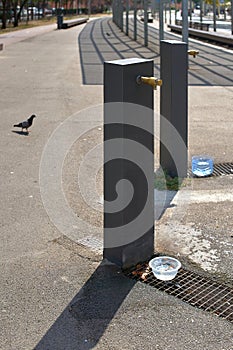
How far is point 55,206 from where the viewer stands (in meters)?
6.05

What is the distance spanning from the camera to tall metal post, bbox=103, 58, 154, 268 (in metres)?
4.36

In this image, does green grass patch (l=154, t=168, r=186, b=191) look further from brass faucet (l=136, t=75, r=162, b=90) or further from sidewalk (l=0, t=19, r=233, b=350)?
brass faucet (l=136, t=75, r=162, b=90)

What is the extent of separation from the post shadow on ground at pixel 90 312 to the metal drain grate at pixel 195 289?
149 millimetres

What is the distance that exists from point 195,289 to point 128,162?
98 cm

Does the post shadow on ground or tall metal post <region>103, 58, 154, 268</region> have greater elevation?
tall metal post <region>103, 58, 154, 268</region>

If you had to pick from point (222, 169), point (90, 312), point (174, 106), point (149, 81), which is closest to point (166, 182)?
point (174, 106)

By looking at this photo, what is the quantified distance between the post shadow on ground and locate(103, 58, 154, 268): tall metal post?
219 millimetres

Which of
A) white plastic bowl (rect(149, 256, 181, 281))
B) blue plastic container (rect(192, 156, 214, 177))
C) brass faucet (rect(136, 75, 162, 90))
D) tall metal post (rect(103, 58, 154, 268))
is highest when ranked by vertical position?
brass faucet (rect(136, 75, 162, 90))

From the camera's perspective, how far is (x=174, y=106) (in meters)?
6.65

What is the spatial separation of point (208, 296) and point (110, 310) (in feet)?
2.18

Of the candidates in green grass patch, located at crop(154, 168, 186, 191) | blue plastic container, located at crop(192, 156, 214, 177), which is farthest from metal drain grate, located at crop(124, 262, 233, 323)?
Result: blue plastic container, located at crop(192, 156, 214, 177)

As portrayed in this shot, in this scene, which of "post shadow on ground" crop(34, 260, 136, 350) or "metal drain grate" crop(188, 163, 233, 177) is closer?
"post shadow on ground" crop(34, 260, 136, 350)

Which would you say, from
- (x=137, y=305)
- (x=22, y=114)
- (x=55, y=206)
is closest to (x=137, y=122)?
(x=137, y=305)

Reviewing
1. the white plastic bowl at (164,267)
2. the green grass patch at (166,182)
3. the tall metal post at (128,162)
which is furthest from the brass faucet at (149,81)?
the green grass patch at (166,182)
